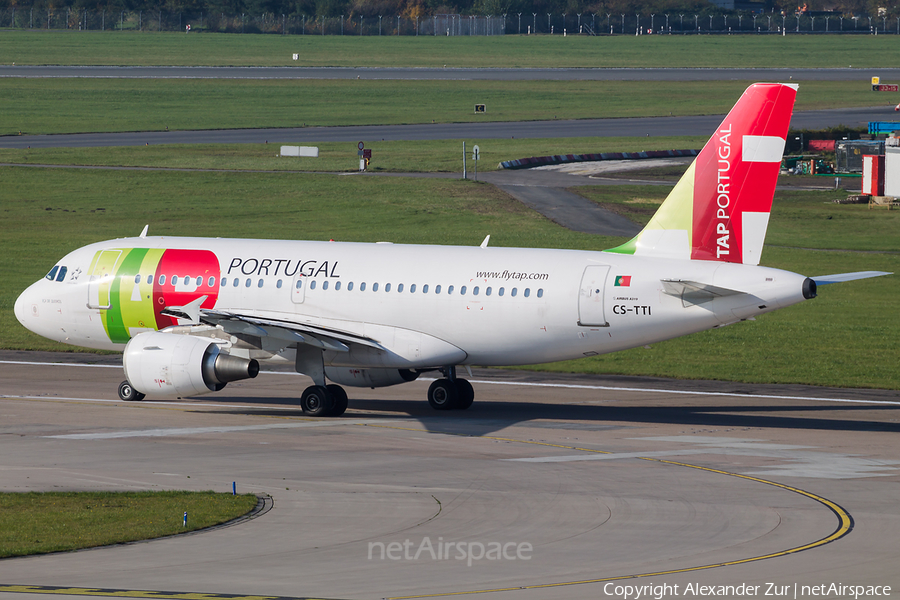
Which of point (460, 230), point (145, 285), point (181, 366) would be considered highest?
point (145, 285)

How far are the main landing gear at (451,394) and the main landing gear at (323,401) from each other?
2.94 meters

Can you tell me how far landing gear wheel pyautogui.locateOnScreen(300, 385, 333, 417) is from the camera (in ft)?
121

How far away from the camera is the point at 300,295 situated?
124 feet

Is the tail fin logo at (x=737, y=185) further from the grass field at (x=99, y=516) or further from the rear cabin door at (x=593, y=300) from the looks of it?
the grass field at (x=99, y=516)

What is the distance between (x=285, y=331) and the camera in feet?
116

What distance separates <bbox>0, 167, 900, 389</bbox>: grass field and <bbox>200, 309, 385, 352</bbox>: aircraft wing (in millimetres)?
12671

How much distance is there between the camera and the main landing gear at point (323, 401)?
36812 mm

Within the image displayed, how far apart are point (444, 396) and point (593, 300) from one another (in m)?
6.29

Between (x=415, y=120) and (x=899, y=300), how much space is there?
7747cm

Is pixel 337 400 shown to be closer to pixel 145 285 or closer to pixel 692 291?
pixel 145 285

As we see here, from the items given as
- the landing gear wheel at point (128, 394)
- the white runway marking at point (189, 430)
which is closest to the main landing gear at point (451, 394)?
the white runway marking at point (189, 430)

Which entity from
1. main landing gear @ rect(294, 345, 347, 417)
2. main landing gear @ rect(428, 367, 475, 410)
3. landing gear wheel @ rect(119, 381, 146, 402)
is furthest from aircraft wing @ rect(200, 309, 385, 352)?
landing gear wheel @ rect(119, 381, 146, 402)

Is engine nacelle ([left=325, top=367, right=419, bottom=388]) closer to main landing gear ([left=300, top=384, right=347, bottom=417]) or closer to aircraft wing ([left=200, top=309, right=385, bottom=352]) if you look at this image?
main landing gear ([left=300, top=384, right=347, bottom=417])

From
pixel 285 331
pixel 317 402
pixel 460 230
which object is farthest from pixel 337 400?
pixel 460 230
